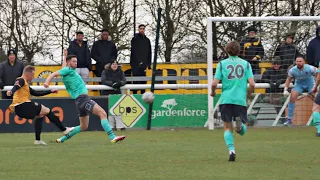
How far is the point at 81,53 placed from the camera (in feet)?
68.5

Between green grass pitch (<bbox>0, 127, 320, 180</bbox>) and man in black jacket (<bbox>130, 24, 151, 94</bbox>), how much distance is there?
13.2ft

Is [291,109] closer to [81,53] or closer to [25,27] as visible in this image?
[81,53]

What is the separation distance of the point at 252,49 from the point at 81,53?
4.46m

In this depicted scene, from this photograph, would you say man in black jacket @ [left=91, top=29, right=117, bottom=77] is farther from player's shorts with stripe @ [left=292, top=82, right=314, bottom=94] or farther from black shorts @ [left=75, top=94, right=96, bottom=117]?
black shorts @ [left=75, top=94, right=96, bottom=117]

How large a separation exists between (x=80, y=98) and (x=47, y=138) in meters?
2.78

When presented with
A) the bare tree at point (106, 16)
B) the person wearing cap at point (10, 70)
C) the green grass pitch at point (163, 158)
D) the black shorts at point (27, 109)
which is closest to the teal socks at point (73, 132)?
the green grass pitch at point (163, 158)

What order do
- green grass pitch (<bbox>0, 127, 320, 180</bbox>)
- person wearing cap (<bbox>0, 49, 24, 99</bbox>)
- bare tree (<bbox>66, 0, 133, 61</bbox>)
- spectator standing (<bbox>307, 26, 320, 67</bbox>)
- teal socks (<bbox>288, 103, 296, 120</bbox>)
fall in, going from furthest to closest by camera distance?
bare tree (<bbox>66, 0, 133, 61</bbox>) < person wearing cap (<bbox>0, 49, 24, 99</bbox>) < teal socks (<bbox>288, 103, 296, 120</bbox>) < spectator standing (<bbox>307, 26, 320, 67</bbox>) < green grass pitch (<bbox>0, 127, 320, 180</bbox>)

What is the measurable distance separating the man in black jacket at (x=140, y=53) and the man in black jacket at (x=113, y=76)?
0.77m

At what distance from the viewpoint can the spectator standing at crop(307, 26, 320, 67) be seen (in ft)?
65.2

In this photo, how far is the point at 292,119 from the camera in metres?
20.7

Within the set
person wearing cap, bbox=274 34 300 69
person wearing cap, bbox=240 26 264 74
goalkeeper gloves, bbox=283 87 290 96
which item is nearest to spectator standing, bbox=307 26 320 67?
person wearing cap, bbox=274 34 300 69

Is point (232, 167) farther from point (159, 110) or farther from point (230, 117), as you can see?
point (159, 110)

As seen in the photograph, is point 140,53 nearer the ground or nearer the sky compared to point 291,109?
nearer the sky

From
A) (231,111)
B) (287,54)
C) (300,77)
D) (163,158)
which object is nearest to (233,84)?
(231,111)
